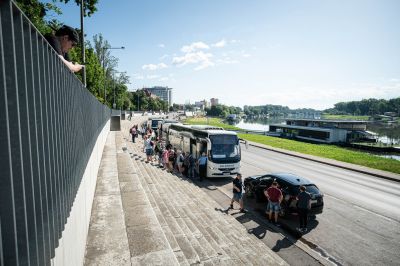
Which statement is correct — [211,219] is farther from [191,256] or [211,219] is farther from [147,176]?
[147,176]

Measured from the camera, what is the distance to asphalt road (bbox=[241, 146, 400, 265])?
371 inches

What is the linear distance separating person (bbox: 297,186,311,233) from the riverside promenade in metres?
2.37

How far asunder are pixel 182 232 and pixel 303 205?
4.87m

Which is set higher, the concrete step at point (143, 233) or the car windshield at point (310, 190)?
the concrete step at point (143, 233)

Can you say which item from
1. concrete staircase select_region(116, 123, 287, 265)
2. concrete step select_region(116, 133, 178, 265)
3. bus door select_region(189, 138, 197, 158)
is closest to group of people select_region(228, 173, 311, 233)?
concrete staircase select_region(116, 123, 287, 265)

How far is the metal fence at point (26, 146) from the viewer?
66.9 inches

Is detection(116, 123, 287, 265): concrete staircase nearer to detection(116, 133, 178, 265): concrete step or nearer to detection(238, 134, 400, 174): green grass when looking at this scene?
detection(116, 133, 178, 265): concrete step

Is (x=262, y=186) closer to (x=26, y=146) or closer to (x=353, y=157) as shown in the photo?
(x=26, y=146)

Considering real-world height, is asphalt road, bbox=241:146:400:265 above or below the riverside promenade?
below

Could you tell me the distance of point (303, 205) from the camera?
11.1 m

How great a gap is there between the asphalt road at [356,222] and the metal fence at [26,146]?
29.3ft

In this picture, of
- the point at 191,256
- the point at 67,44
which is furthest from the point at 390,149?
the point at 67,44

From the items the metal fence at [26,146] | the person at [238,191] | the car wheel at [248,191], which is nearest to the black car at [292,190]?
the car wheel at [248,191]

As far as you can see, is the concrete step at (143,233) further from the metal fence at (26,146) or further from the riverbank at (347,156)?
the riverbank at (347,156)
